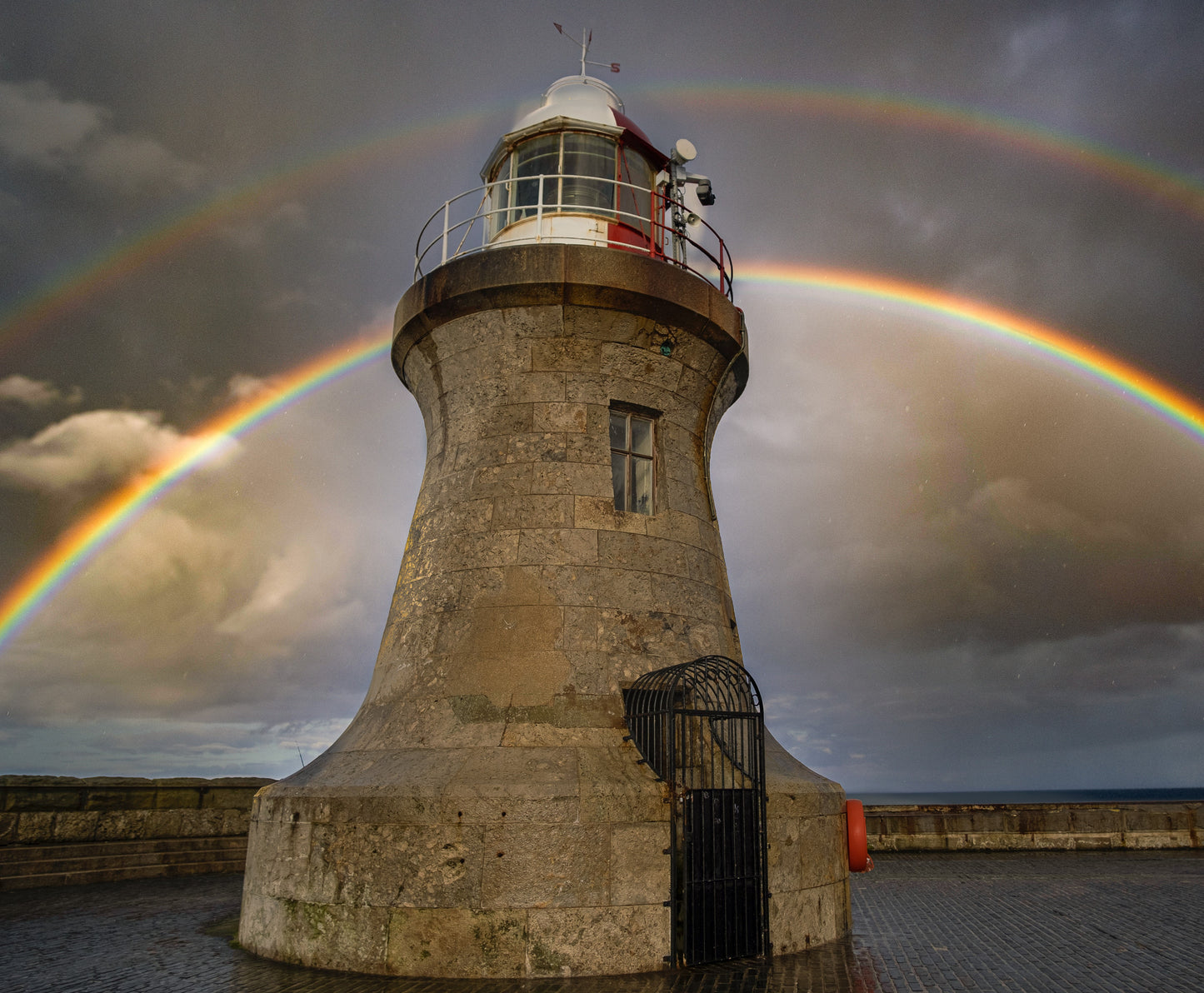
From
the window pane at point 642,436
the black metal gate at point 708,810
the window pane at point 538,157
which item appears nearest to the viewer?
the black metal gate at point 708,810

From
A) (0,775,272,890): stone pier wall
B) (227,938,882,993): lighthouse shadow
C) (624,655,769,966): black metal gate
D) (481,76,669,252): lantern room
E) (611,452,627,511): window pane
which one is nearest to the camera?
(227,938,882,993): lighthouse shadow

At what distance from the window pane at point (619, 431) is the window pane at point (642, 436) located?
0.12m

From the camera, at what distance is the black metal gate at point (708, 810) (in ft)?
26.7

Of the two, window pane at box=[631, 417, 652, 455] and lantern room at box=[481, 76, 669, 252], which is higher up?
lantern room at box=[481, 76, 669, 252]

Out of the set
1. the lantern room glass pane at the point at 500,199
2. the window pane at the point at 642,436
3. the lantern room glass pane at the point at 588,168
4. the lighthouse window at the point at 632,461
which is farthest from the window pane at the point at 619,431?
the lantern room glass pane at the point at 500,199

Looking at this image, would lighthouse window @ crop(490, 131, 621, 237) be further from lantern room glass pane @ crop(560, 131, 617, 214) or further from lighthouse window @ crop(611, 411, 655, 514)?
lighthouse window @ crop(611, 411, 655, 514)

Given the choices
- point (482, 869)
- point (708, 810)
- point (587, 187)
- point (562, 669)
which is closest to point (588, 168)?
point (587, 187)

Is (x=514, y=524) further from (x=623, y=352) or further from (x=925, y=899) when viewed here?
(x=925, y=899)

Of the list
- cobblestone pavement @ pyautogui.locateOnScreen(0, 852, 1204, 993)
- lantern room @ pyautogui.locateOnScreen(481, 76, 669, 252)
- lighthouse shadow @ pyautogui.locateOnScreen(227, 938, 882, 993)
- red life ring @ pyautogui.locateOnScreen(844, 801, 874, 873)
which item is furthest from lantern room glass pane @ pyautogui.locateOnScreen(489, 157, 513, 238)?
cobblestone pavement @ pyautogui.locateOnScreen(0, 852, 1204, 993)

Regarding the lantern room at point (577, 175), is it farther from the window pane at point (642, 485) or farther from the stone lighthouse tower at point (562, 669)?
the window pane at point (642, 485)

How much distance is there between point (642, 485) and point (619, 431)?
0.76 metres

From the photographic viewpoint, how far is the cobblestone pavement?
7422 mm

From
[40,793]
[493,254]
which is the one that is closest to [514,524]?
[493,254]

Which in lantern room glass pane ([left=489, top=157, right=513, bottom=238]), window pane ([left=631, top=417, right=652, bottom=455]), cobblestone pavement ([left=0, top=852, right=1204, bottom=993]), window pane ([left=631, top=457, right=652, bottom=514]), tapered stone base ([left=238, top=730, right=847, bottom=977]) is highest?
lantern room glass pane ([left=489, top=157, right=513, bottom=238])
